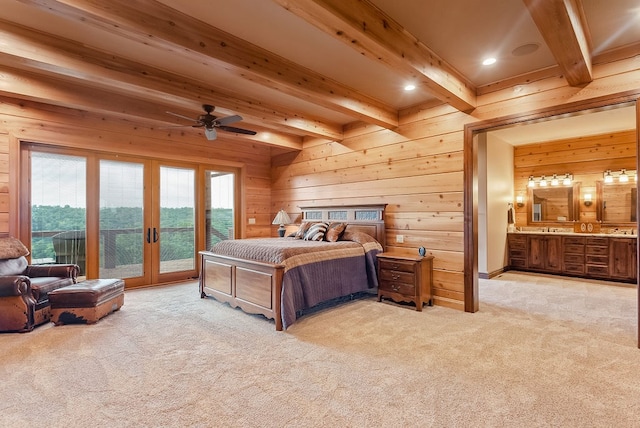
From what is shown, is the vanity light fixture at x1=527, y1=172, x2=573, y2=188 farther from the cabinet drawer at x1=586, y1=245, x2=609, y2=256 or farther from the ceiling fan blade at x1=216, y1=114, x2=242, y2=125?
the ceiling fan blade at x1=216, y1=114, x2=242, y2=125

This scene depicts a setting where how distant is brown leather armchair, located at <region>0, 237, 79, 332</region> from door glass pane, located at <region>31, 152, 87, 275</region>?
0.69 m

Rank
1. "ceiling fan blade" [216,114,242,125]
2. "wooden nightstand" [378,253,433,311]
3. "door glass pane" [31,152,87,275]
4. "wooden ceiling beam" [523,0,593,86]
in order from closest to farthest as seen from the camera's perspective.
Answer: "wooden ceiling beam" [523,0,593,86], "ceiling fan blade" [216,114,242,125], "wooden nightstand" [378,253,433,311], "door glass pane" [31,152,87,275]

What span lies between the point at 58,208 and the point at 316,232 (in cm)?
382

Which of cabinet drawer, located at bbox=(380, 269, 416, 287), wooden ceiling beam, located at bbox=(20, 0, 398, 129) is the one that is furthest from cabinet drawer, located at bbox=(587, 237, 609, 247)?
wooden ceiling beam, located at bbox=(20, 0, 398, 129)

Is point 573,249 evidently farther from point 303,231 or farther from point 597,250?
point 303,231

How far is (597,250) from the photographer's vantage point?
5.96 meters

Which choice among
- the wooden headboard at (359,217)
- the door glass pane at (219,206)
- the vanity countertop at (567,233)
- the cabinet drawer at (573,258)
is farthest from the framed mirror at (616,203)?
the door glass pane at (219,206)

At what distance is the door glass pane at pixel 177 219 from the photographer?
577 cm

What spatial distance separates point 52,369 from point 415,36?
4.15 m

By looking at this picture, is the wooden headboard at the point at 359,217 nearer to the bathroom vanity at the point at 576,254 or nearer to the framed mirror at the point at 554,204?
the bathroom vanity at the point at 576,254

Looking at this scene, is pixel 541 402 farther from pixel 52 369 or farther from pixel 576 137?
pixel 576 137

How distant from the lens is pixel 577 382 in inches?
94.2

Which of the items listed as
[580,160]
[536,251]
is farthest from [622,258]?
[580,160]

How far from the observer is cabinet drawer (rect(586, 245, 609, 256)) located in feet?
19.3
